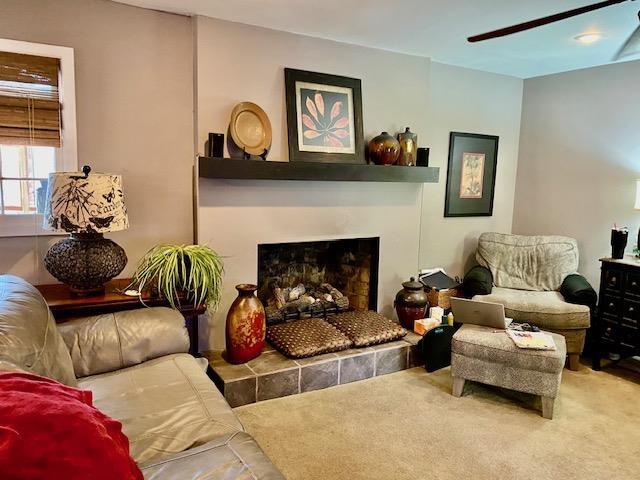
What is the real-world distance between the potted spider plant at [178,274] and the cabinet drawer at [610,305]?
2983mm

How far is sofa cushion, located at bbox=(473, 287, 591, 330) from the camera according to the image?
3.61 metres

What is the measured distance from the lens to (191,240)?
3398 mm

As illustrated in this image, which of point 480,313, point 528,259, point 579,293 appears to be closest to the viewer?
point 480,313

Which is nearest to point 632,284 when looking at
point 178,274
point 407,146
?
point 407,146

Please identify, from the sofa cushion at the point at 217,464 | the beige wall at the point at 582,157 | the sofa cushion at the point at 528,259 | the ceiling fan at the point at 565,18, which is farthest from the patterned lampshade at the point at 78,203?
the beige wall at the point at 582,157

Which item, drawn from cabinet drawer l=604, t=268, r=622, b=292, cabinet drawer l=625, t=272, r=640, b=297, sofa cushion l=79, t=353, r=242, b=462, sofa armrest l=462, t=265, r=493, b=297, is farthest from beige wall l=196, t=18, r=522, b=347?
cabinet drawer l=625, t=272, r=640, b=297

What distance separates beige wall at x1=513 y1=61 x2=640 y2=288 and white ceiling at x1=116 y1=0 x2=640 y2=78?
0.40 meters

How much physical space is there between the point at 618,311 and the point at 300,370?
2473mm

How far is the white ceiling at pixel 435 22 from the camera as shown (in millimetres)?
2809

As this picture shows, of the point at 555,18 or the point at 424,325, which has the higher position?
the point at 555,18

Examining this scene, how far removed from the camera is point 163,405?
1.96 m

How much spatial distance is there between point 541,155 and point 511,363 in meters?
2.67

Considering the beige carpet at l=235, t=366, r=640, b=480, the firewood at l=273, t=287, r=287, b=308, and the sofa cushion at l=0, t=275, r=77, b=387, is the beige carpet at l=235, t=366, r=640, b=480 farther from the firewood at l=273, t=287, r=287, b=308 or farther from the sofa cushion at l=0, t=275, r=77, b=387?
the sofa cushion at l=0, t=275, r=77, b=387

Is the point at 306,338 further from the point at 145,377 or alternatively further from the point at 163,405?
the point at 163,405
